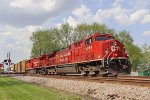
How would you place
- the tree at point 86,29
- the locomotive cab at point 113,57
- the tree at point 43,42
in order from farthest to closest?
the tree at point 43,42, the tree at point 86,29, the locomotive cab at point 113,57

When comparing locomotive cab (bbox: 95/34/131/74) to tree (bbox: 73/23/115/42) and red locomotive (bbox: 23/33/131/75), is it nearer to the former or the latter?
red locomotive (bbox: 23/33/131/75)

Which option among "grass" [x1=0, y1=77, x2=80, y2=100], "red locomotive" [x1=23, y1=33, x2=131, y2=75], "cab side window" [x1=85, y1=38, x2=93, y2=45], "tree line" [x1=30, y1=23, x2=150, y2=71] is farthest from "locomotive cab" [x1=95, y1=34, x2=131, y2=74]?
"tree line" [x1=30, y1=23, x2=150, y2=71]

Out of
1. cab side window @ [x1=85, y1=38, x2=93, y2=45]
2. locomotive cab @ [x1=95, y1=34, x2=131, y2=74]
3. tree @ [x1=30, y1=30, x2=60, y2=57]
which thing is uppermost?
→ tree @ [x1=30, y1=30, x2=60, y2=57]

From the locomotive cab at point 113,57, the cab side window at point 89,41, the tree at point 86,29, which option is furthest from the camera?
the tree at point 86,29

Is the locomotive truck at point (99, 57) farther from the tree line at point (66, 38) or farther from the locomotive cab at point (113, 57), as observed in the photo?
the tree line at point (66, 38)

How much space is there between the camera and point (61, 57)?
4362 cm

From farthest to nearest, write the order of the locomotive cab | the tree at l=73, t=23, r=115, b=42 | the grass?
the tree at l=73, t=23, r=115, b=42 → the locomotive cab → the grass

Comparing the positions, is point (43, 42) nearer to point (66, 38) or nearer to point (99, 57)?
point (66, 38)

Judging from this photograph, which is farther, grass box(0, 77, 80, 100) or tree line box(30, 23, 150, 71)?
tree line box(30, 23, 150, 71)

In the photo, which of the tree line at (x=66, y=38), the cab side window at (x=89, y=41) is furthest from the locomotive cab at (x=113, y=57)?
the tree line at (x=66, y=38)

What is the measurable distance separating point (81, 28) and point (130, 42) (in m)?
19.2

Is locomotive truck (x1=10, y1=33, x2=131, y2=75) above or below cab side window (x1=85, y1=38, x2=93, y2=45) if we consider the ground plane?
below

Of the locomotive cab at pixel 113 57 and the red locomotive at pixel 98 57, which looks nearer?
the locomotive cab at pixel 113 57

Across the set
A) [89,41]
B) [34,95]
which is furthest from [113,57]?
[34,95]
